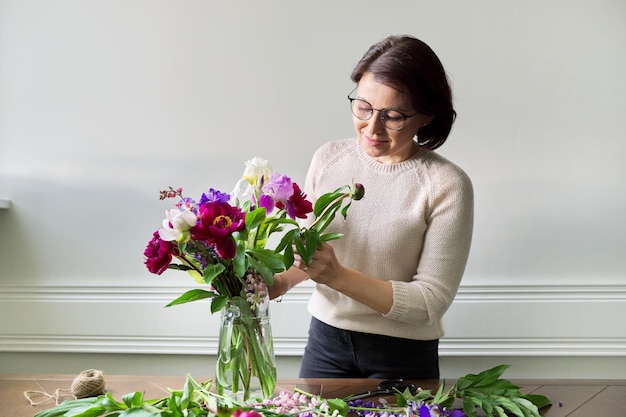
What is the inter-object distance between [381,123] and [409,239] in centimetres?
31

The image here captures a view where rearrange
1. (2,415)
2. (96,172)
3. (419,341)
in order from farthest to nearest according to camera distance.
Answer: (96,172) < (419,341) < (2,415)

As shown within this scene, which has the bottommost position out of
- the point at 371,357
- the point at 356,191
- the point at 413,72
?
the point at 371,357

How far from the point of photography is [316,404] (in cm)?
128

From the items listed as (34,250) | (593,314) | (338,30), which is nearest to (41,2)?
(34,250)

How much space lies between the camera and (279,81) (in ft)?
7.54

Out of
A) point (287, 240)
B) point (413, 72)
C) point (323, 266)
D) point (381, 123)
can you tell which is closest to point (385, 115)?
point (381, 123)

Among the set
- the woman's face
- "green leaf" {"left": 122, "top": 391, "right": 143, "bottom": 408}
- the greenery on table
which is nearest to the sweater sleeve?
the woman's face

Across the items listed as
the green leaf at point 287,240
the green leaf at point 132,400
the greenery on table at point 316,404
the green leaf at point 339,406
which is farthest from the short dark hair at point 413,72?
the green leaf at point 132,400

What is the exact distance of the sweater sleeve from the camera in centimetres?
165

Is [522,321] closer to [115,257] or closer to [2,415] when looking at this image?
[115,257]

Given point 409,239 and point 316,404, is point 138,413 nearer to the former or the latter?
point 316,404

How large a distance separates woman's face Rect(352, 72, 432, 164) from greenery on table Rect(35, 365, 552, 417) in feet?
2.02

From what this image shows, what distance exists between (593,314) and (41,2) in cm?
214

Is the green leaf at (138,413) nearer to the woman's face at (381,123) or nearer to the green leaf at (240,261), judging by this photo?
the green leaf at (240,261)
